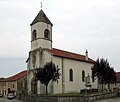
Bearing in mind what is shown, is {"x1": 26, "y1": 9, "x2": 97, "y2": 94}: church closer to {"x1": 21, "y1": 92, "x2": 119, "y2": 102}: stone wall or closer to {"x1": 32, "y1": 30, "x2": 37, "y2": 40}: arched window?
{"x1": 32, "y1": 30, "x2": 37, "y2": 40}: arched window

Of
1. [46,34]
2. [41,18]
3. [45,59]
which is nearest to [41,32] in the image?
[46,34]

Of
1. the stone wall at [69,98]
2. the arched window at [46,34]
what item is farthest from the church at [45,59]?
the stone wall at [69,98]

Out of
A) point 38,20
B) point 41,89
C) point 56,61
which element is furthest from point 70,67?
point 38,20

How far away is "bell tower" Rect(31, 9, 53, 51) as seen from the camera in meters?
48.4

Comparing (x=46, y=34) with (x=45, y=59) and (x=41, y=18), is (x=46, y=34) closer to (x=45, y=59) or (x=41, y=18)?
(x=41, y=18)

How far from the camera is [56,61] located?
48031 mm

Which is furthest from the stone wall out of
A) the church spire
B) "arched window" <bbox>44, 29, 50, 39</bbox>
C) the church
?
the church spire

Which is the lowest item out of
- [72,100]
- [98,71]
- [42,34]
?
[72,100]

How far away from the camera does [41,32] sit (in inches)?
1912

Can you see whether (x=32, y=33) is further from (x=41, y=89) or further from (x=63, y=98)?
(x=63, y=98)

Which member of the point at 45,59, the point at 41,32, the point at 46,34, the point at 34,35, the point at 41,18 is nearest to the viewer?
the point at 45,59

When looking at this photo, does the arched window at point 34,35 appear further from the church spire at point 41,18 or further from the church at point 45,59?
the church spire at point 41,18

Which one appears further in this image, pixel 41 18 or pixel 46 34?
pixel 46 34

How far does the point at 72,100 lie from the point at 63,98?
1605mm
